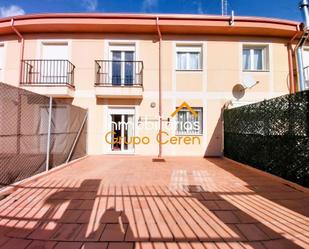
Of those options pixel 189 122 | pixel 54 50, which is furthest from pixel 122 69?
pixel 189 122

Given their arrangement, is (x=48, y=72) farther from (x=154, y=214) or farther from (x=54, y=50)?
(x=154, y=214)

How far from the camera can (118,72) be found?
1084 centimetres

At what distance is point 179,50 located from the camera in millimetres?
10844

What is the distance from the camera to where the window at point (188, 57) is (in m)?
10.8

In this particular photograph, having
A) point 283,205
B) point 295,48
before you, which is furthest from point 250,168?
point 295,48

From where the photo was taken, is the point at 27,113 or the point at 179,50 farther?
the point at 179,50

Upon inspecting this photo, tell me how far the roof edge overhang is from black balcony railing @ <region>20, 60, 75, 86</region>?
1592 millimetres

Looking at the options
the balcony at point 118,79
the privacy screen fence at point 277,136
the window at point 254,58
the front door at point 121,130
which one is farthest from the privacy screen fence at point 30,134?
the window at point 254,58

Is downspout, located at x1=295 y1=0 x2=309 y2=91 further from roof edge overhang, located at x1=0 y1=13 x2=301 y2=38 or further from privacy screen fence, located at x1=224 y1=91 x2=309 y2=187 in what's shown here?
privacy screen fence, located at x1=224 y1=91 x2=309 y2=187

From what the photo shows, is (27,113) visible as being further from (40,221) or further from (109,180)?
(40,221)

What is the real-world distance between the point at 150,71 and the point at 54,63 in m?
4.63

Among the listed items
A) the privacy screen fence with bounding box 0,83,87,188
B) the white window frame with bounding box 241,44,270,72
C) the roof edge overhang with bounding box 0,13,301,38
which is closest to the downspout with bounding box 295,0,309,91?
the roof edge overhang with bounding box 0,13,301,38

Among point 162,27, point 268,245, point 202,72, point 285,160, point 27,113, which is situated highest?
point 162,27

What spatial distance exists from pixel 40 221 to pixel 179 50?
9588 mm
